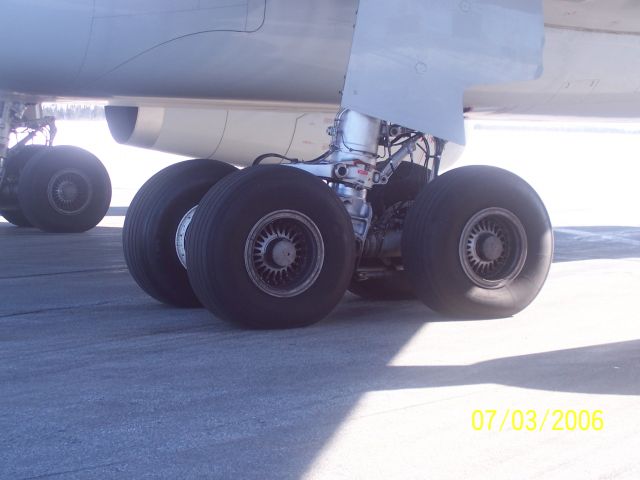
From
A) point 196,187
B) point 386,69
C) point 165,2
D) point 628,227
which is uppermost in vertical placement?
point 165,2

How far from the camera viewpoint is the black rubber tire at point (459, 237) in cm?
566

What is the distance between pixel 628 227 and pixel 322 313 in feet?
27.1

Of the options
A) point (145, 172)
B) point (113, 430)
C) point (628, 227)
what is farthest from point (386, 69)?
point (145, 172)

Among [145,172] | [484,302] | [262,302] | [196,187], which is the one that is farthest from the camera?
[145,172]

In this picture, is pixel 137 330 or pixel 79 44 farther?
pixel 79 44

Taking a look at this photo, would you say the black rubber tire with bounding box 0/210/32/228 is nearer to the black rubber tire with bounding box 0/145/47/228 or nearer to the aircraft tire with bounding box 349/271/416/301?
the black rubber tire with bounding box 0/145/47/228

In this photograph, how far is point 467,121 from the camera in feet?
29.5

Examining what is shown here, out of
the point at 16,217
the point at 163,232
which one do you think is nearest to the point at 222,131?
the point at 16,217

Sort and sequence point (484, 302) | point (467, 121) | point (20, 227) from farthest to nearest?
point (20, 227) → point (467, 121) → point (484, 302)

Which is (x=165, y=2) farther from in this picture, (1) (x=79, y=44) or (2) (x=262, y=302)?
(2) (x=262, y=302)

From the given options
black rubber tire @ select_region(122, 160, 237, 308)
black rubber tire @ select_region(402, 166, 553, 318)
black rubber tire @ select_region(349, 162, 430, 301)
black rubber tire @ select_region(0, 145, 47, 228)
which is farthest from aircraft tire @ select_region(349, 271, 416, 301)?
black rubber tire @ select_region(0, 145, 47, 228)

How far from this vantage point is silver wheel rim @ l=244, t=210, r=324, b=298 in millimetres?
5355

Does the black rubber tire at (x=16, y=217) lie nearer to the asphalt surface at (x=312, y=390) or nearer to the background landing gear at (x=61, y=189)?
the background landing gear at (x=61, y=189)
